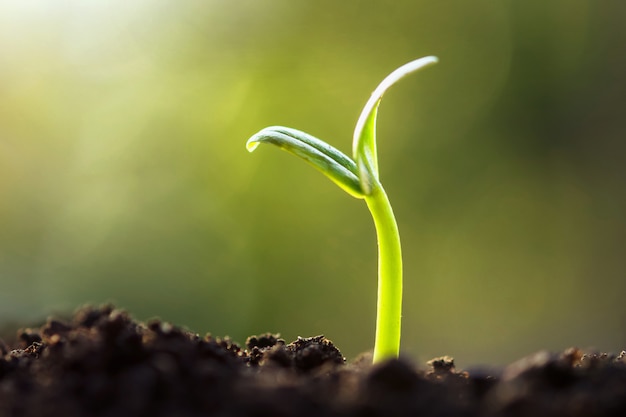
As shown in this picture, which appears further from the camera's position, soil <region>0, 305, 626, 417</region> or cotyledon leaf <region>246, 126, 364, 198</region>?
cotyledon leaf <region>246, 126, 364, 198</region>

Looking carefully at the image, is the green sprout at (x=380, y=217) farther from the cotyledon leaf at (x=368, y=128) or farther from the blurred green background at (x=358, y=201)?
the blurred green background at (x=358, y=201)

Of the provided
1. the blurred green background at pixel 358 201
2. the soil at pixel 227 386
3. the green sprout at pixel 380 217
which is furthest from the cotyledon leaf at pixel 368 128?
the blurred green background at pixel 358 201

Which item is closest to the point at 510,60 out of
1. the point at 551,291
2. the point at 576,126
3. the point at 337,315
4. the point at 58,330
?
the point at 576,126

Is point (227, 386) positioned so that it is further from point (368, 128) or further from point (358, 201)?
point (358, 201)

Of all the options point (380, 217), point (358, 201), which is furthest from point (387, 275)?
point (358, 201)

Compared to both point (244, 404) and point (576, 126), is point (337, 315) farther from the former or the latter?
point (244, 404)

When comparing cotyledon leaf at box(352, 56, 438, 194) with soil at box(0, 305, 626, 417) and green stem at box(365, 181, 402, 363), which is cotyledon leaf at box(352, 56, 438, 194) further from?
soil at box(0, 305, 626, 417)

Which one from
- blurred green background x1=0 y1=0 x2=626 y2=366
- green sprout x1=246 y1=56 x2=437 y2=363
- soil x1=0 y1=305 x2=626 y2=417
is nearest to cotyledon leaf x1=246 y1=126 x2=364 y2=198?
green sprout x1=246 y1=56 x2=437 y2=363
